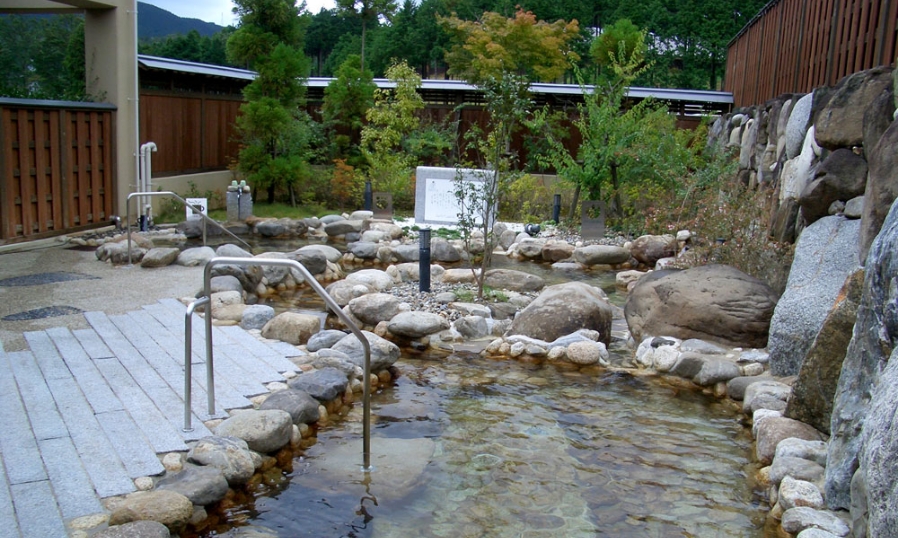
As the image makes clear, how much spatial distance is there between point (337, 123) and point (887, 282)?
641 inches

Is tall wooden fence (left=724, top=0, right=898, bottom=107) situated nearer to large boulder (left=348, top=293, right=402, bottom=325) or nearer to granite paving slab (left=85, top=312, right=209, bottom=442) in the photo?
large boulder (left=348, top=293, right=402, bottom=325)

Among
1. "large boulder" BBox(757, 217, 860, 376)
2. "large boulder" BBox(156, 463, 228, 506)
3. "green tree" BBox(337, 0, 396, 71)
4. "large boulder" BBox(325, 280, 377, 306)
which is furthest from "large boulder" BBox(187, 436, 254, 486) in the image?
"green tree" BBox(337, 0, 396, 71)

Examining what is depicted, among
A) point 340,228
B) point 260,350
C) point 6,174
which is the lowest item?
point 260,350

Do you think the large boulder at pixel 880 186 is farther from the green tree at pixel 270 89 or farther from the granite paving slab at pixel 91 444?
the green tree at pixel 270 89

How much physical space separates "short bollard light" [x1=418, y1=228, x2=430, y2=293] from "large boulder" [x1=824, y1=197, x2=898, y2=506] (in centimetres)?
553

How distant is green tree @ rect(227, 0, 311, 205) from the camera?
15594 mm

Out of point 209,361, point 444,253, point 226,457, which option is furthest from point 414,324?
point 444,253

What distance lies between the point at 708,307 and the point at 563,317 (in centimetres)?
135

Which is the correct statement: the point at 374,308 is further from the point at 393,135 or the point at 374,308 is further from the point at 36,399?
the point at 393,135

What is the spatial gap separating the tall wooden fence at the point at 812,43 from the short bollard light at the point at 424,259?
4.48 m

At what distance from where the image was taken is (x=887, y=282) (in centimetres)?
365

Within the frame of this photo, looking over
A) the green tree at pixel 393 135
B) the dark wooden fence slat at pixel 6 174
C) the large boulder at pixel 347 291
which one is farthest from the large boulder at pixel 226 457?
the green tree at pixel 393 135

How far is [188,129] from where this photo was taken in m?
16.0

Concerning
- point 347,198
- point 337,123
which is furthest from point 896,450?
point 337,123
